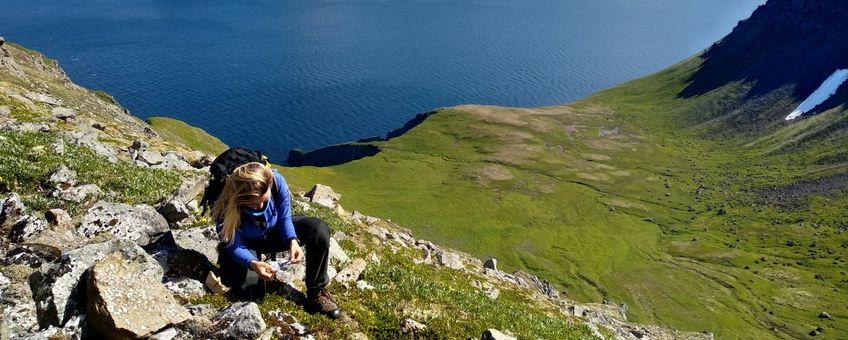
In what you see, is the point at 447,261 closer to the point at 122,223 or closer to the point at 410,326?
the point at 410,326

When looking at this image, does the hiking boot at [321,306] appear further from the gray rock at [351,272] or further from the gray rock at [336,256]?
the gray rock at [336,256]

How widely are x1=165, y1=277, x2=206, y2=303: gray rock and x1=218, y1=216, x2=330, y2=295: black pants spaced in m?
0.53

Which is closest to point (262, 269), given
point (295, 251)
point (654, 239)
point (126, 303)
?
point (295, 251)

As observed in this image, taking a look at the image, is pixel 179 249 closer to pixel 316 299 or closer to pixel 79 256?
pixel 79 256

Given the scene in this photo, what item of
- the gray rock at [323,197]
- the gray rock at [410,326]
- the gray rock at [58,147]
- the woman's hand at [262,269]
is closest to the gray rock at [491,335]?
the gray rock at [410,326]

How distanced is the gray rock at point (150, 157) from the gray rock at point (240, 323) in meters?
25.1

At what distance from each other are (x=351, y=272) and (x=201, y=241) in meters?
4.18

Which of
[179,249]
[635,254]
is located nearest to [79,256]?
[179,249]

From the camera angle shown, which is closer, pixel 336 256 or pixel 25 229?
pixel 25 229

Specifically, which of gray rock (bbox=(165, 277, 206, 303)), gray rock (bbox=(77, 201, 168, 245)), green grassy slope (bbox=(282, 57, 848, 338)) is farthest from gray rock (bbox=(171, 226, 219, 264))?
green grassy slope (bbox=(282, 57, 848, 338))

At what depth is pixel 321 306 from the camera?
12.5 metres

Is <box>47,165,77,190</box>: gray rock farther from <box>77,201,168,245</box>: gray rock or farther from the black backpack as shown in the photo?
the black backpack

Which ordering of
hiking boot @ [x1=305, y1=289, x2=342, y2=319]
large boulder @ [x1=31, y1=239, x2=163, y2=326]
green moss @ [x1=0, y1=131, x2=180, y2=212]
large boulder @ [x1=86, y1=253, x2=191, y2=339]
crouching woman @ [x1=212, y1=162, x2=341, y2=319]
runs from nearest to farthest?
large boulder @ [x1=86, y1=253, x2=191, y2=339]
large boulder @ [x1=31, y1=239, x2=163, y2=326]
crouching woman @ [x1=212, y1=162, x2=341, y2=319]
hiking boot @ [x1=305, y1=289, x2=342, y2=319]
green moss @ [x1=0, y1=131, x2=180, y2=212]

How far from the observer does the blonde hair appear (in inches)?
429
